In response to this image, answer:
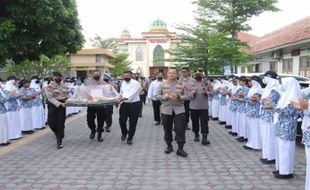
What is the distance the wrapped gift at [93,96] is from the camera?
9.15 meters

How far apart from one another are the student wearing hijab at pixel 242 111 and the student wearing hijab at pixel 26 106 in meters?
6.08

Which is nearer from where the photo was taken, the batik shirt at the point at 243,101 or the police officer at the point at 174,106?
the police officer at the point at 174,106

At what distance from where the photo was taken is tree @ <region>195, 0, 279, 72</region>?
1717cm

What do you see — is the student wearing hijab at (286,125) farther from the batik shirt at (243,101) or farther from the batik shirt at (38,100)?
the batik shirt at (38,100)

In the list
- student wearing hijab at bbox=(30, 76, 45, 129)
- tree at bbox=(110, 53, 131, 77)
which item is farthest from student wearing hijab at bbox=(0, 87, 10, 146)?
tree at bbox=(110, 53, 131, 77)

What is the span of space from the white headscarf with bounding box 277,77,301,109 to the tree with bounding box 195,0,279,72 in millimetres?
11634

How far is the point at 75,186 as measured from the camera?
229 inches

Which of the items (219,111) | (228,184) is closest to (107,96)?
(228,184)

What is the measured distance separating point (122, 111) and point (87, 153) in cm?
169

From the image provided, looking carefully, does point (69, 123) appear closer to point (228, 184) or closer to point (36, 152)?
point (36, 152)

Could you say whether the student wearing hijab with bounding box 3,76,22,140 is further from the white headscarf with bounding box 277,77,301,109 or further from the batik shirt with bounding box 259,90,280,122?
the white headscarf with bounding box 277,77,301,109

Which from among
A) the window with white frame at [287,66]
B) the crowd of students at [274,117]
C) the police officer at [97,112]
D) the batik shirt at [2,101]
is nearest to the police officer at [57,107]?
the police officer at [97,112]

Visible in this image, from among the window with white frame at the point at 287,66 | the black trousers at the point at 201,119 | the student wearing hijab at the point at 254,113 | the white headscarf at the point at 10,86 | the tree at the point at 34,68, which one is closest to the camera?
the student wearing hijab at the point at 254,113

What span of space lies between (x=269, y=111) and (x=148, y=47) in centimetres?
6082
